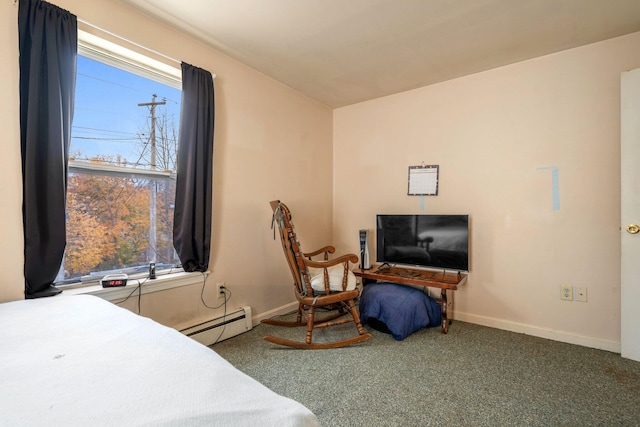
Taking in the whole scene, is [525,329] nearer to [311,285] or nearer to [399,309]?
[399,309]

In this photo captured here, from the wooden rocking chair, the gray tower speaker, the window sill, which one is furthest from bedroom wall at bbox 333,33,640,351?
the window sill

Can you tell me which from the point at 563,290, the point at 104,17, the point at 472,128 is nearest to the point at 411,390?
the point at 563,290

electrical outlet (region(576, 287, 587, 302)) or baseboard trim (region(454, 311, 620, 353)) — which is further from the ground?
electrical outlet (region(576, 287, 587, 302))

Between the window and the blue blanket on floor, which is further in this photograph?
the blue blanket on floor

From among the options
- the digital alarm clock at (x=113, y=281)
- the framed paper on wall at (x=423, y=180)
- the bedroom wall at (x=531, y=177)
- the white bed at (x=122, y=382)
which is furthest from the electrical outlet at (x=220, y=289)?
the framed paper on wall at (x=423, y=180)

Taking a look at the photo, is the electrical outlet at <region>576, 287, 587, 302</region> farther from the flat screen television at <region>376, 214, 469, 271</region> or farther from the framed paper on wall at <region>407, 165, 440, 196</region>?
the framed paper on wall at <region>407, 165, 440, 196</region>

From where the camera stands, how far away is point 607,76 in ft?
7.48

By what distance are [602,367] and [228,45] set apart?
11.5 feet

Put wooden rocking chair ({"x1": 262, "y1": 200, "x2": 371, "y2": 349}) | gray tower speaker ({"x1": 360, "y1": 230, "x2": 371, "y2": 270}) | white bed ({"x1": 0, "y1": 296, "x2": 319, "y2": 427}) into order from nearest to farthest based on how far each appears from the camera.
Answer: white bed ({"x1": 0, "y1": 296, "x2": 319, "y2": 427})
wooden rocking chair ({"x1": 262, "y1": 200, "x2": 371, "y2": 349})
gray tower speaker ({"x1": 360, "y1": 230, "x2": 371, "y2": 270})

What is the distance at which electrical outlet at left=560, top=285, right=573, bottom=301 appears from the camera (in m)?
2.42

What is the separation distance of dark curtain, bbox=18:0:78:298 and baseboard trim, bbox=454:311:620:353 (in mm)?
3162

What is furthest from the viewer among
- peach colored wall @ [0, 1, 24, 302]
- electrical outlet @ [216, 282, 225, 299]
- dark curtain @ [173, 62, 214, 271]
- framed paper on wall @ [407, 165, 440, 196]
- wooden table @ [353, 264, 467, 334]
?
framed paper on wall @ [407, 165, 440, 196]

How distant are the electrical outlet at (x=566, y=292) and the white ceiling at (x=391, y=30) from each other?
6.19 ft

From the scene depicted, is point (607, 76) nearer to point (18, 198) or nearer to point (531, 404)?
point (531, 404)
